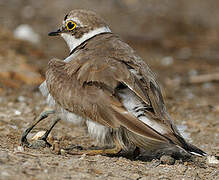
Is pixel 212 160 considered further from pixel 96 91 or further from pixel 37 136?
pixel 37 136

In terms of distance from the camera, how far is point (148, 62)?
9344 mm

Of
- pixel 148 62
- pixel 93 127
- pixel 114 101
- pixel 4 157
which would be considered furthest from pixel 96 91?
pixel 148 62

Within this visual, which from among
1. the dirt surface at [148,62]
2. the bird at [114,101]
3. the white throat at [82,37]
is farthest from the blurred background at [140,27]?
→ the bird at [114,101]

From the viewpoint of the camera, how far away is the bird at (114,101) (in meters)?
3.77

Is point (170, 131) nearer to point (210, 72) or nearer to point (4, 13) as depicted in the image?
point (210, 72)

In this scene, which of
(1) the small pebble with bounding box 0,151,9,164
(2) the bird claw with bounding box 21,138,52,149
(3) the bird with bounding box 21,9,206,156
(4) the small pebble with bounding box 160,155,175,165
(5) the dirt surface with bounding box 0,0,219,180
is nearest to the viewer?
(1) the small pebble with bounding box 0,151,9,164

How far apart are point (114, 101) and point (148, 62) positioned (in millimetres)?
5639

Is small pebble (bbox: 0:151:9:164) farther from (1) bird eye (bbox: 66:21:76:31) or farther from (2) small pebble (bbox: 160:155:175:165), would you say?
(1) bird eye (bbox: 66:21:76:31)

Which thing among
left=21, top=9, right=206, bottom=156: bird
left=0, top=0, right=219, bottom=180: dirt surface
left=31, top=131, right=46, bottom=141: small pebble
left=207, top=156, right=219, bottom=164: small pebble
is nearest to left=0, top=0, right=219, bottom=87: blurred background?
left=0, top=0, right=219, bottom=180: dirt surface

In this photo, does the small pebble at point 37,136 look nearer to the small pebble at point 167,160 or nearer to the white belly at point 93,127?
the white belly at point 93,127

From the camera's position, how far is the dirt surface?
3670 millimetres

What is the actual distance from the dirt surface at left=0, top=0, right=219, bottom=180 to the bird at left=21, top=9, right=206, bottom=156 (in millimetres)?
228

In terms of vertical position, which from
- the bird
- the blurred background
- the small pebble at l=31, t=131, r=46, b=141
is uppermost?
the blurred background

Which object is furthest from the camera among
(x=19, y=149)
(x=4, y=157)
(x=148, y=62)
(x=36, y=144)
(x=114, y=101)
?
(x=148, y=62)
